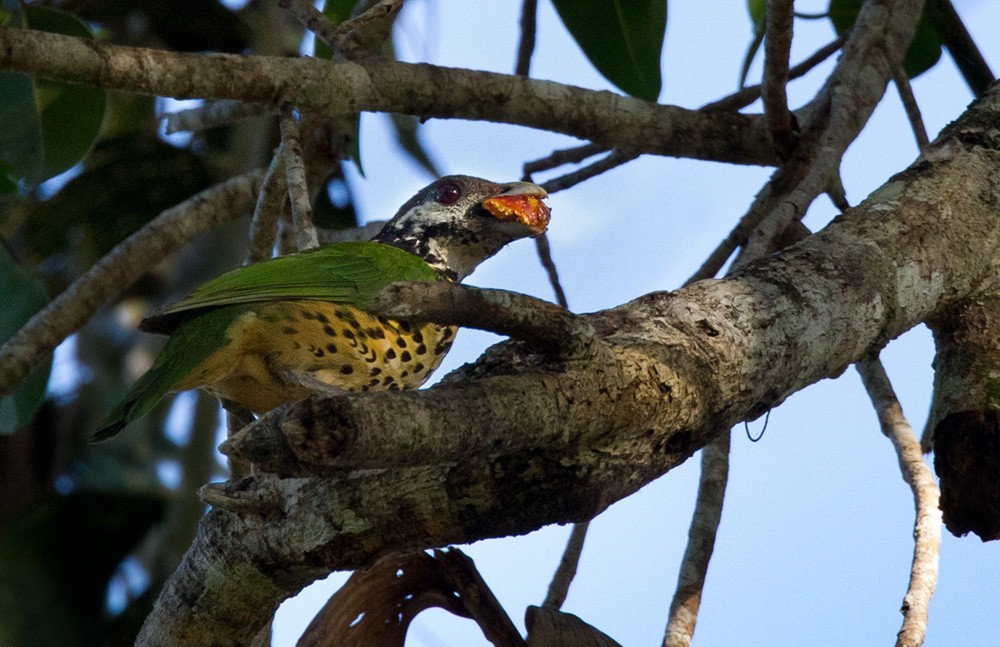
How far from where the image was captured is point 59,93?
4355 millimetres

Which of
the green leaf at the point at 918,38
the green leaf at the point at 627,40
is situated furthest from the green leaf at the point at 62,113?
the green leaf at the point at 918,38

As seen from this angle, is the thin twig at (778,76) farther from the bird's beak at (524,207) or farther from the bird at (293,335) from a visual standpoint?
the bird at (293,335)

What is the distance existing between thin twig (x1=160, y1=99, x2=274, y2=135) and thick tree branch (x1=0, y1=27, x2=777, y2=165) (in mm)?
486

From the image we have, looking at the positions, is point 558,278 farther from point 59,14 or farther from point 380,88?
point 59,14

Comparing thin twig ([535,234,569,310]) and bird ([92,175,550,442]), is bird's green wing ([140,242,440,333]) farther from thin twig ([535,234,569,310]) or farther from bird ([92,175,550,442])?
thin twig ([535,234,569,310])

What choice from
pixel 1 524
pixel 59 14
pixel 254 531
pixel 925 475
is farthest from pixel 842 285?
pixel 1 524

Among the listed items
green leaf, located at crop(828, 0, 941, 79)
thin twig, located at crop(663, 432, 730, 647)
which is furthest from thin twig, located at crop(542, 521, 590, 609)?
green leaf, located at crop(828, 0, 941, 79)

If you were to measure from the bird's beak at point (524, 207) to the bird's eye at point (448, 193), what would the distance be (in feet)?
0.57

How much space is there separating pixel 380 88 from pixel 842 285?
5.20 ft

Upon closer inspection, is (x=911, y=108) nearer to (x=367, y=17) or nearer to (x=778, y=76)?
(x=778, y=76)

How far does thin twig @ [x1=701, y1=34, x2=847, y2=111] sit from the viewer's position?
14.4 ft

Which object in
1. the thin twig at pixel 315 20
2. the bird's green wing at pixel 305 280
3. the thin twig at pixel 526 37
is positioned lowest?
the bird's green wing at pixel 305 280

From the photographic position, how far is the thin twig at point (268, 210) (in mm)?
3746

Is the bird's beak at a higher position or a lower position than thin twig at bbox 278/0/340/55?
lower
